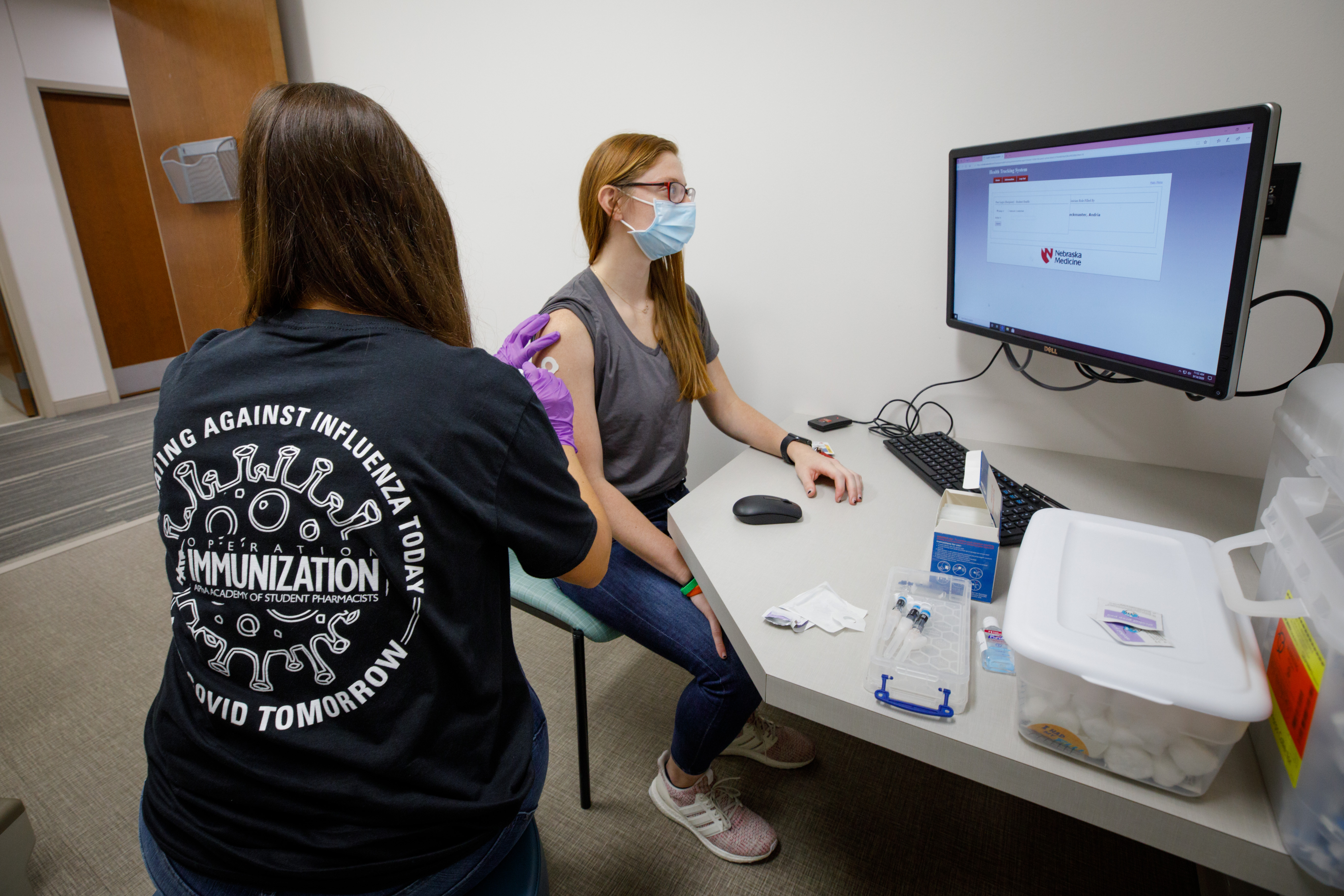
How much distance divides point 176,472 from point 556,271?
1.49 metres

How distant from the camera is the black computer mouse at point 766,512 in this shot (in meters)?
1.10

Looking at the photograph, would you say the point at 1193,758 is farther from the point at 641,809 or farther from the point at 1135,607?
the point at 641,809

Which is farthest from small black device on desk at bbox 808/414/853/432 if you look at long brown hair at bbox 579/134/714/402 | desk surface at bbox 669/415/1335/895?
long brown hair at bbox 579/134/714/402

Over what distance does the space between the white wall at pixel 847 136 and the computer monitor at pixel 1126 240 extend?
0.17 m

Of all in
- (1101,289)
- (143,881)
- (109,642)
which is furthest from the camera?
(109,642)

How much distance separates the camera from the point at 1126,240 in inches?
39.1

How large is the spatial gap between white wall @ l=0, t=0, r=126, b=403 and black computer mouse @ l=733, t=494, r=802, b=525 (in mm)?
4509

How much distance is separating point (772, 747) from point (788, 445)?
67cm

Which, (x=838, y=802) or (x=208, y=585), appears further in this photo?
(x=838, y=802)

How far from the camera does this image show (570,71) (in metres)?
1.78

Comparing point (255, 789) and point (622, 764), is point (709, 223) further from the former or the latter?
point (255, 789)

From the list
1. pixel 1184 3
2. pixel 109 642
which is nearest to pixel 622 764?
pixel 109 642

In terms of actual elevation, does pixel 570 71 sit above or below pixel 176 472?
above

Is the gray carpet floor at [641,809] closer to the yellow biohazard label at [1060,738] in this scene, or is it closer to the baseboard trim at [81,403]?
the yellow biohazard label at [1060,738]
